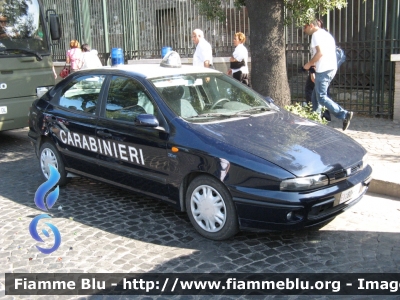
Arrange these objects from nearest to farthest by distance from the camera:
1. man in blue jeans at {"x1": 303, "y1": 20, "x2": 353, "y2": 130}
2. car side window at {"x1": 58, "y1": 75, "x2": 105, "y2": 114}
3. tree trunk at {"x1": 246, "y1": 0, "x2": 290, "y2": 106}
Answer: car side window at {"x1": 58, "y1": 75, "x2": 105, "y2": 114}, tree trunk at {"x1": 246, "y1": 0, "x2": 290, "y2": 106}, man in blue jeans at {"x1": 303, "y1": 20, "x2": 353, "y2": 130}

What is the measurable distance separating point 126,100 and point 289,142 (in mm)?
1920

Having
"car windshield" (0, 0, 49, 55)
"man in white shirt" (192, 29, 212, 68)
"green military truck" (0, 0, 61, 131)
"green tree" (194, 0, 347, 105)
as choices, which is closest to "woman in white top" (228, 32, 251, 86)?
"man in white shirt" (192, 29, 212, 68)

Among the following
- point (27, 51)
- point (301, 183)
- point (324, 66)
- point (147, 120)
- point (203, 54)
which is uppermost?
point (27, 51)

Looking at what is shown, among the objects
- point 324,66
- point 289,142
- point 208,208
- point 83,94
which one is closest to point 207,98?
point 289,142

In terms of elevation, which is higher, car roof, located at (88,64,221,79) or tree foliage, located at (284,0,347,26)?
tree foliage, located at (284,0,347,26)

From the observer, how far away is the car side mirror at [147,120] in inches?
195

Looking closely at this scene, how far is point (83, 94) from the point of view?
615cm

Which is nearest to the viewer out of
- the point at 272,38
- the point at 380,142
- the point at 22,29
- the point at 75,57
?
the point at 272,38

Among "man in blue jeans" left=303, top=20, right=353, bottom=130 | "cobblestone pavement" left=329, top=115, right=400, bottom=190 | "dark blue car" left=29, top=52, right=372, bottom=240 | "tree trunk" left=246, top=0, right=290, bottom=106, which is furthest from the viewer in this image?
"man in blue jeans" left=303, top=20, right=353, bottom=130

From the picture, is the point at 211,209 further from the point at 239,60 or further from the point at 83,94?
the point at 239,60

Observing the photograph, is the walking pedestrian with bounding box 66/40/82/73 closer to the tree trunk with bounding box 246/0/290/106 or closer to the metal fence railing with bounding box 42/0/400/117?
the metal fence railing with bounding box 42/0/400/117

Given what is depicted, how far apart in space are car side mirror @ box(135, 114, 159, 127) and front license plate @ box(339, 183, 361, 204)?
6.31 feet

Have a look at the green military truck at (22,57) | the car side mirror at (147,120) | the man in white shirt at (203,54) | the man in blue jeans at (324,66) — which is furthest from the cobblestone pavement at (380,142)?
the green military truck at (22,57)

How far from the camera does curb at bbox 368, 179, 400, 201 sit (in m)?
5.94
